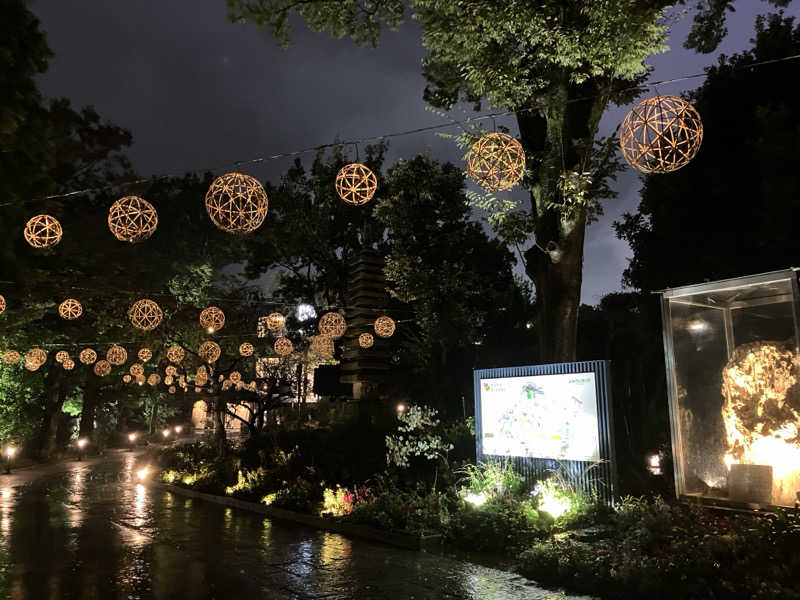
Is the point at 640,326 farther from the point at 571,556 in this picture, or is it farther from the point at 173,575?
the point at 173,575

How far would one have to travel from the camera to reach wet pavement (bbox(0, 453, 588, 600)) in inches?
298

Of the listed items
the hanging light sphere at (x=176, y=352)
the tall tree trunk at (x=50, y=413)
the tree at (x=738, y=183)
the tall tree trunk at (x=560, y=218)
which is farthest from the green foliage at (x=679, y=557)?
the tall tree trunk at (x=50, y=413)

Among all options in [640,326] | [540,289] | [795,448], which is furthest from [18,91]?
[640,326]

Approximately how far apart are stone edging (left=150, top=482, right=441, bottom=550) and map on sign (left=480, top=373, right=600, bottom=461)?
2403 mm

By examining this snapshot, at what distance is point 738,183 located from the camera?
46.9ft

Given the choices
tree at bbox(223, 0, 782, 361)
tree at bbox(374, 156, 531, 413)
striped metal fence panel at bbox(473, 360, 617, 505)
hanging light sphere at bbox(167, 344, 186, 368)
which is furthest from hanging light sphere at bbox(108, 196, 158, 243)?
hanging light sphere at bbox(167, 344, 186, 368)

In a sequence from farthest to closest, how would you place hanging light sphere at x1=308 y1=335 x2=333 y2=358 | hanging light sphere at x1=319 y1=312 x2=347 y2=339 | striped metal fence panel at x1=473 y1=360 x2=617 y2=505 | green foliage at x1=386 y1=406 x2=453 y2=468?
1. hanging light sphere at x1=308 y1=335 x2=333 y2=358
2. hanging light sphere at x1=319 y1=312 x2=347 y2=339
3. green foliage at x1=386 y1=406 x2=453 y2=468
4. striped metal fence panel at x1=473 y1=360 x2=617 y2=505

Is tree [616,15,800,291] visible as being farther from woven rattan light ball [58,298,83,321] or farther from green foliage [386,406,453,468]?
woven rattan light ball [58,298,83,321]

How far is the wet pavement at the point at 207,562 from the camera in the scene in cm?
758

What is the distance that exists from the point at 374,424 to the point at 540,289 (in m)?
7.22

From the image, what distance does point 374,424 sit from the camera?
1738cm

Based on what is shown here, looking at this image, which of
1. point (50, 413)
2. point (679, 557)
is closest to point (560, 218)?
point (679, 557)

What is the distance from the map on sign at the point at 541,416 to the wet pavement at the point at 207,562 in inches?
108

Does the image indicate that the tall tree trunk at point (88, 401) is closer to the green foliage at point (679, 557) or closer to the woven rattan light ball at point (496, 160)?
the woven rattan light ball at point (496, 160)
